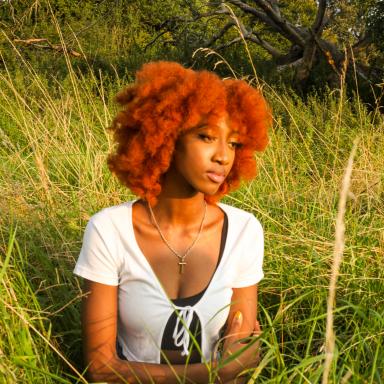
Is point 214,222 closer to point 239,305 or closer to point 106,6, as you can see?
point 239,305

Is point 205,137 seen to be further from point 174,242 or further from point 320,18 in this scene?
point 320,18

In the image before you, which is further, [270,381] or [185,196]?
[185,196]

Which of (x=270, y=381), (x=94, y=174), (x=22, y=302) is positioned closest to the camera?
(x=270, y=381)

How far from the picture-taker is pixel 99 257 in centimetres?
184

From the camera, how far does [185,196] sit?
6.29 feet

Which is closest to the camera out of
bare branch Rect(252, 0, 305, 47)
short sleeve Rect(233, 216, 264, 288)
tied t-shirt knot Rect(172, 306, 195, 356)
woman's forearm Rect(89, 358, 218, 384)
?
woman's forearm Rect(89, 358, 218, 384)

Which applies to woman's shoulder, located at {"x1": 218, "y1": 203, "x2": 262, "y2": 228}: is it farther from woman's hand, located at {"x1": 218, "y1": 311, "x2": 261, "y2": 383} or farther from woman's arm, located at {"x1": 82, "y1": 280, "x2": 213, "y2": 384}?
woman's arm, located at {"x1": 82, "y1": 280, "x2": 213, "y2": 384}

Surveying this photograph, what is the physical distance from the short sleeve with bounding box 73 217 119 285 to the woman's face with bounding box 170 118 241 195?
0.94 feet

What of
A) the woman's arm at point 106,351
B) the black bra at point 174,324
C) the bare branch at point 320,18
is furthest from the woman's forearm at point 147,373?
the bare branch at point 320,18

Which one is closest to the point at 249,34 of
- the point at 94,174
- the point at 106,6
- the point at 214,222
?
the point at 106,6

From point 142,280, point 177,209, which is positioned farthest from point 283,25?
point 142,280

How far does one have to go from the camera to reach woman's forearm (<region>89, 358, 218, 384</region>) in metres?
1.79

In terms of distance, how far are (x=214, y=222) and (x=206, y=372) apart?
1.54ft

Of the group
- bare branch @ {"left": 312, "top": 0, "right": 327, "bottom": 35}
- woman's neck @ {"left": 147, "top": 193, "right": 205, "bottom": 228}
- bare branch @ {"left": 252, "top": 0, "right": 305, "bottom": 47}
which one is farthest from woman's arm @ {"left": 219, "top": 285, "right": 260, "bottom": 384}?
bare branch @ {"left": 252, "top": 0, "right": 305, "bottom": 47}
